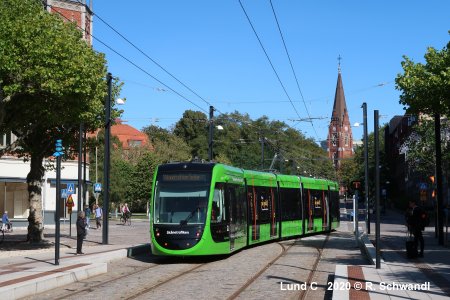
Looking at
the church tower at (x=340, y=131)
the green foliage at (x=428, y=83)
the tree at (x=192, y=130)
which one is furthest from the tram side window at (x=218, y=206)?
the church tower at (x=340, y=131)

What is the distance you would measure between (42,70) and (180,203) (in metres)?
5.70

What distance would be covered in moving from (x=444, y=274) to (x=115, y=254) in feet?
32.6

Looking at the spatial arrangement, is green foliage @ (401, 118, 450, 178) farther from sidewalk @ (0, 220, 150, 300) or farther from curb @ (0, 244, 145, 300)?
curb @ (0, 244, 145, 300)

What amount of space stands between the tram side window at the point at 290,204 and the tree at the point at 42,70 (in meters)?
9.50

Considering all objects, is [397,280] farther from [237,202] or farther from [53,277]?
[237,202]

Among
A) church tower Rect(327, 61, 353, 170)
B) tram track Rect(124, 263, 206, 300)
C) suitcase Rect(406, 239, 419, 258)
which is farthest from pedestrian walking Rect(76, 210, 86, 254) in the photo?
church tower Rect(327, 61, 353, 170)

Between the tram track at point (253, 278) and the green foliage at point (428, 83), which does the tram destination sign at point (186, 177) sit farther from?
the green foliage at point (428, 83)

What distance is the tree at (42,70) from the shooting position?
20016 mm

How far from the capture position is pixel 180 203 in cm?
1964

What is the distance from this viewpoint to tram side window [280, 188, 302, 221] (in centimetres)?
2916

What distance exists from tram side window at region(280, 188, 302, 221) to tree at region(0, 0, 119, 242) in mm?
9495

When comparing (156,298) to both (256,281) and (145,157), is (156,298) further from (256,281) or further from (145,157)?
(145,157)

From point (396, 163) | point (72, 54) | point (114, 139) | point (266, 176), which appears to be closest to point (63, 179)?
point (266, 176)

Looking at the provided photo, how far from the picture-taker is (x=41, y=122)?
78.1 ft
